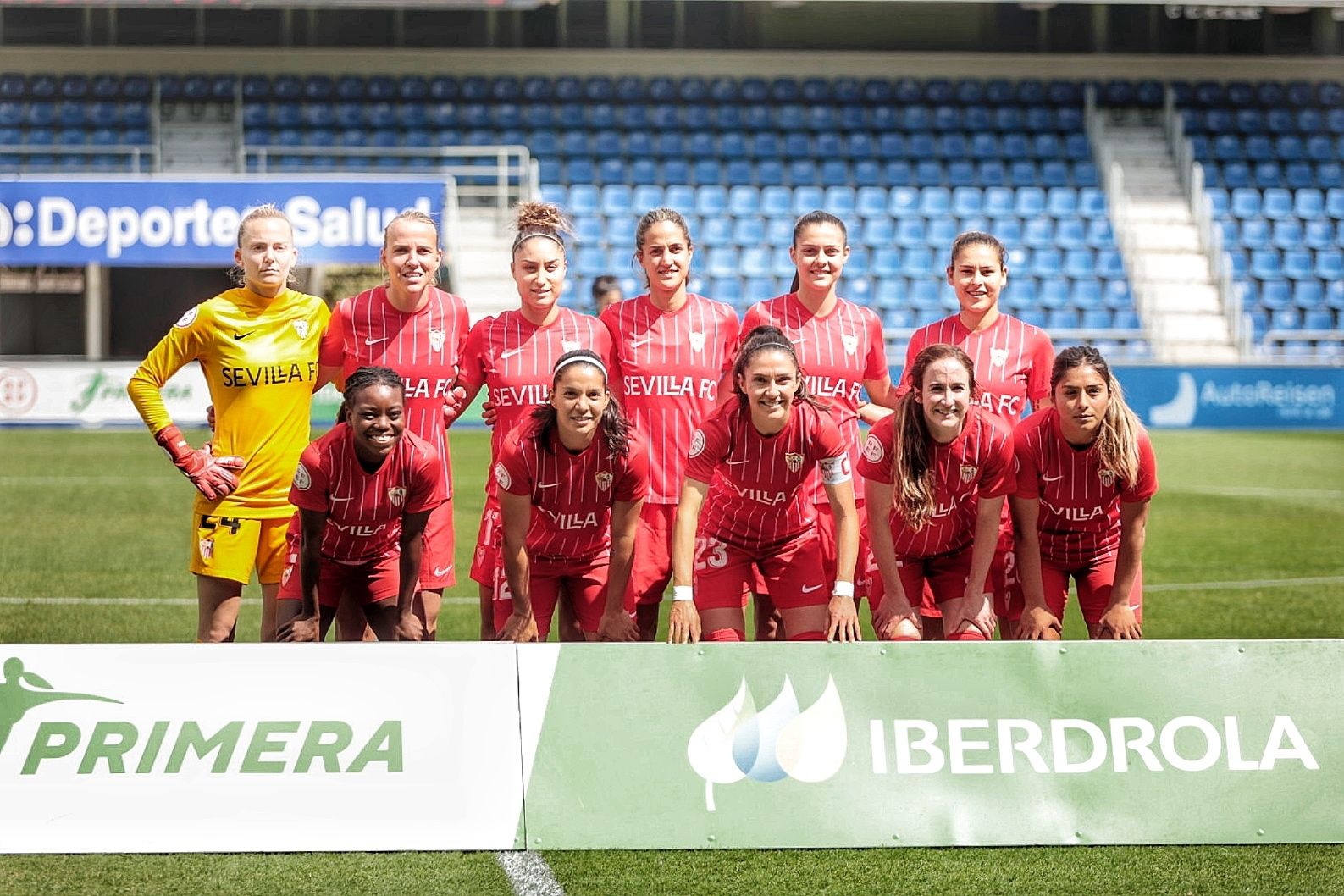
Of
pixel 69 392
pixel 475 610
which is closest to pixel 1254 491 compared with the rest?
pixel 475 610

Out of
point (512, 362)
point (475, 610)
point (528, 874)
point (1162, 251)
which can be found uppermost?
point (1162, 251)

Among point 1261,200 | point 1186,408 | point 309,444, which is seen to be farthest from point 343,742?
point 1261,200

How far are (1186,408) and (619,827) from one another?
17.1 metres

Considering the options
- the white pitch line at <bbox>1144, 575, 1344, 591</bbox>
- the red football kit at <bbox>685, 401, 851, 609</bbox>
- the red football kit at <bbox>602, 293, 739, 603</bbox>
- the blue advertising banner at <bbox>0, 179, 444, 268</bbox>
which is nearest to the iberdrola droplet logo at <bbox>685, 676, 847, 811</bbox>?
the red football kit at <bbox>685, 401, 851, 609</bbox>

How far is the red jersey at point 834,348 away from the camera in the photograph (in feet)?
18.3

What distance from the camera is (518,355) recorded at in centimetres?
542

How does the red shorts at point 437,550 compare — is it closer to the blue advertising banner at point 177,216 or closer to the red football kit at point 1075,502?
the red football kit at point 1075,502

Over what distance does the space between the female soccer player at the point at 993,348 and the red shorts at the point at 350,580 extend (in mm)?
Result: 1904

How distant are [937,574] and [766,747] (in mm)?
1435

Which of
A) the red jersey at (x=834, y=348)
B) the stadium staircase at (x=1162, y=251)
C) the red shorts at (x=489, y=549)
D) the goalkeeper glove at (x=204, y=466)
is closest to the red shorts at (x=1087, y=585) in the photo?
the red jersey at (x=834, y=348)

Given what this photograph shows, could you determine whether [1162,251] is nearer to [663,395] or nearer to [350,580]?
[663,395]

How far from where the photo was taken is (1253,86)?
2641cm

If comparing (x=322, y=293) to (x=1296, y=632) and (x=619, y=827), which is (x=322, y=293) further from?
(x=619, y=827)

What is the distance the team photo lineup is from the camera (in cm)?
494
